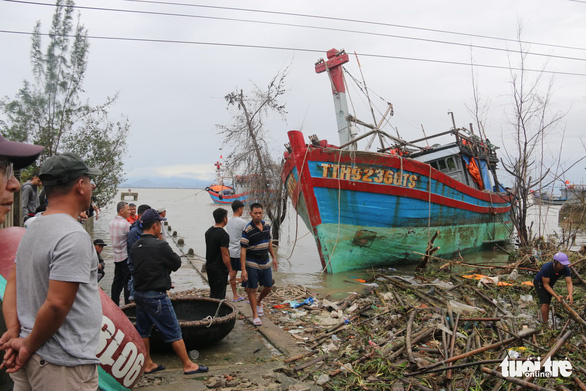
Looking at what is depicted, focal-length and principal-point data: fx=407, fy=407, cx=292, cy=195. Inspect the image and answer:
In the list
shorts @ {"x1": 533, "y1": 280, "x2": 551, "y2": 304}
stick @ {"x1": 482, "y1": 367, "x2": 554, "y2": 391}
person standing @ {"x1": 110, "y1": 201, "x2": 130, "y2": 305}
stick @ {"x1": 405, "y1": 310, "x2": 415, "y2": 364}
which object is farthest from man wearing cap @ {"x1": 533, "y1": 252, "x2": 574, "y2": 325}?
person standing @ {"x1": 110, "y1": 201, "x2": 130, "y2": 305}

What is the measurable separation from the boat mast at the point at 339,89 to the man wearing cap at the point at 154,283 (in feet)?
27.8

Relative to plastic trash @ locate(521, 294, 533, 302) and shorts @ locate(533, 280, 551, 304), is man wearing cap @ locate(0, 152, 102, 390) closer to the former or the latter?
shorts @ locate(533, 280, 551, 304)

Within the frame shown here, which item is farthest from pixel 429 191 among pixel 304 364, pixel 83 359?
pixel 83 359

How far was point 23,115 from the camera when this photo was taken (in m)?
13.0

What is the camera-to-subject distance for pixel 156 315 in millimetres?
3973

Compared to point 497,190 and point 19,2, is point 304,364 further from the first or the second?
point 497,190

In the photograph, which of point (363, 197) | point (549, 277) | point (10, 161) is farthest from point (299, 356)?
point (363, 197)

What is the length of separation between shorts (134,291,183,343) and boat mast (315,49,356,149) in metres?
8.59

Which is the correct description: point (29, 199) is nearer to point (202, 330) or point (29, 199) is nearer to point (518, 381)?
point (202, 330)

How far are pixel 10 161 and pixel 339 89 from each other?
10.5 meters

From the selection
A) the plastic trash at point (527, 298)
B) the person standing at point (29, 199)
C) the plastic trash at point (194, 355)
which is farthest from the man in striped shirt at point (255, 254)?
the plastic trash at point (527, 298)

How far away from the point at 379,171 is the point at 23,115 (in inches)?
443

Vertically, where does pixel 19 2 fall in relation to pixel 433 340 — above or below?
above

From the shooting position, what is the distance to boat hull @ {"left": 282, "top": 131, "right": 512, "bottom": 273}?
10.0 metres
